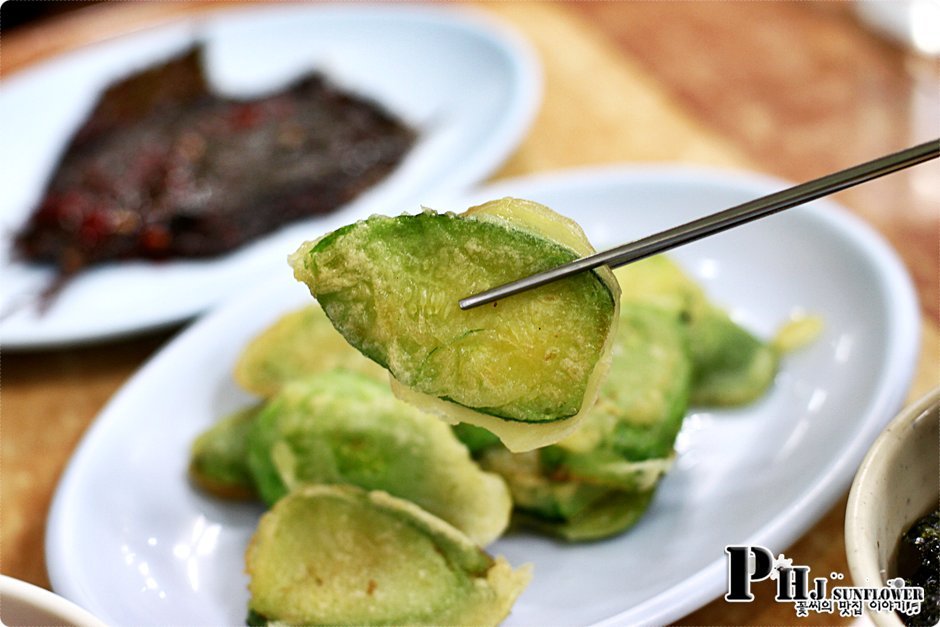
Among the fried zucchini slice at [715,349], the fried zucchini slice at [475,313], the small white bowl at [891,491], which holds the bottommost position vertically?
the fried zucchini slice at [715,349]

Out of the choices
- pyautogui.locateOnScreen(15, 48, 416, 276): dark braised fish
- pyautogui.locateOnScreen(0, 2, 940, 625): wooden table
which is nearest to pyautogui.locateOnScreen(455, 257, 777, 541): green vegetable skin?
pyautogui.locateOnScreen(0, 2, 940, 625): wooden table

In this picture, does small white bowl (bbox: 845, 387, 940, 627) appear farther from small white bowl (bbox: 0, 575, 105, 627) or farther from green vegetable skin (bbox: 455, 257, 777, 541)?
small white bowl (bbox: 0, 575, 105, 627)

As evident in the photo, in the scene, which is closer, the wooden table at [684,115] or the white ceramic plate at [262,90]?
the wooden table at [684,115]

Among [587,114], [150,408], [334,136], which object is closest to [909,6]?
[587,114]

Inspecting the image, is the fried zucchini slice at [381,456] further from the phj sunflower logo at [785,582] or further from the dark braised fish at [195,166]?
the dark braised fish at [195,166]

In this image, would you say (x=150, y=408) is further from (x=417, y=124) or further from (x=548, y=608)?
(x=417, y=124)

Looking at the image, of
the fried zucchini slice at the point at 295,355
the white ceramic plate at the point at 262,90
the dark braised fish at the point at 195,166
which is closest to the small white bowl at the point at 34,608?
the fried zucchini slice at the point at 295,355

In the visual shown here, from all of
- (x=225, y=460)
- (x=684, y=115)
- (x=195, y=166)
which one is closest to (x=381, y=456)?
(x=225, y=460)
